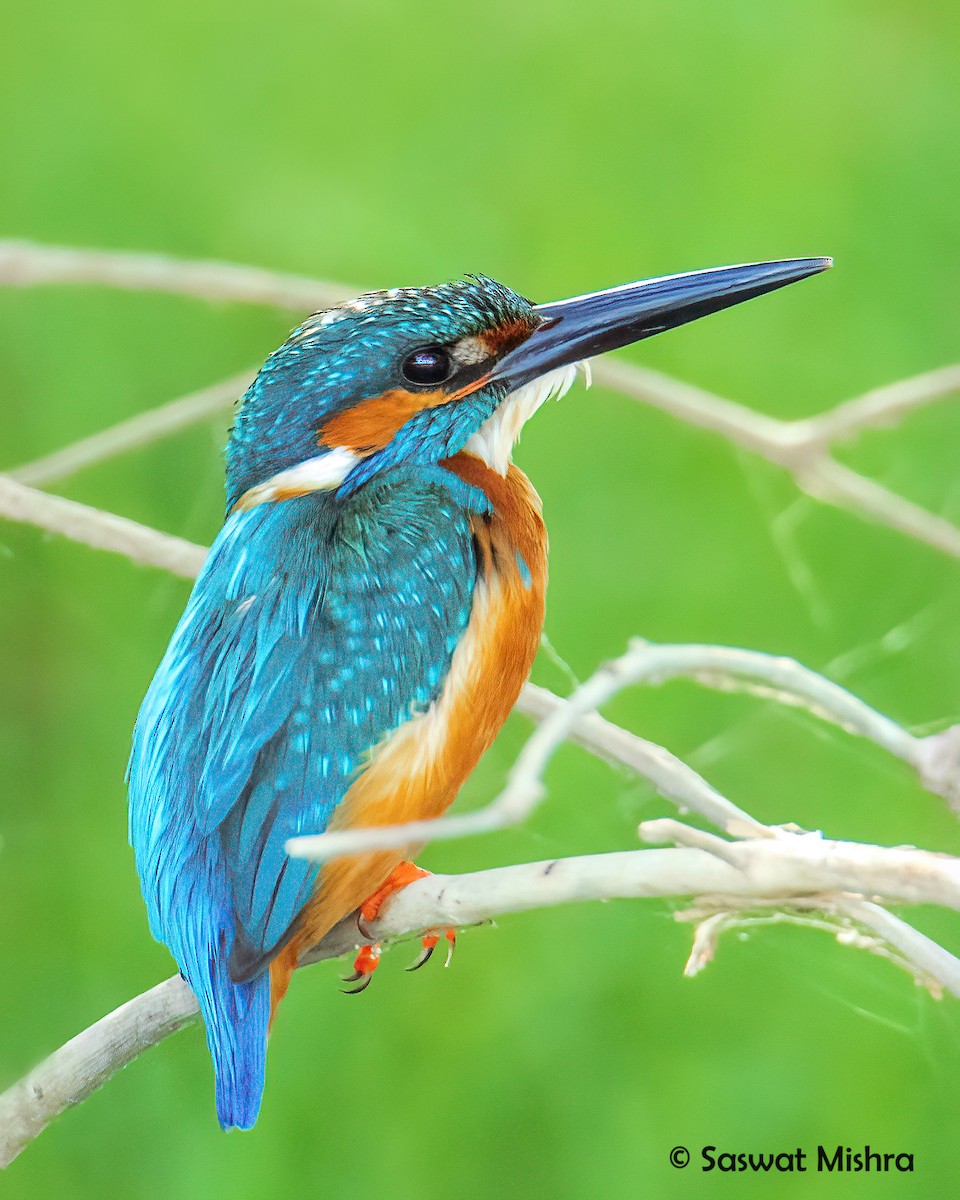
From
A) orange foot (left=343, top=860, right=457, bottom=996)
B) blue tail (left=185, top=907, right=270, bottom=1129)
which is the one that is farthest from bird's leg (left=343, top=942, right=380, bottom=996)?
blue tail (left=185, top=907, right=270, bottom=1129)

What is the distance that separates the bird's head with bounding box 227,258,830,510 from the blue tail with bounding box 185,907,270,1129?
0.28 metres

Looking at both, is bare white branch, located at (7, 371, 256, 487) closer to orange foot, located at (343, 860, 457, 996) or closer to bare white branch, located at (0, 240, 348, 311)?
bare white branch, located at (0, 240, 348, 311)

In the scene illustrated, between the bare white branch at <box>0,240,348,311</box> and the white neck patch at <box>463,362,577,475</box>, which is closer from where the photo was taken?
the white neck patch at <box>463,362,577,475</box>

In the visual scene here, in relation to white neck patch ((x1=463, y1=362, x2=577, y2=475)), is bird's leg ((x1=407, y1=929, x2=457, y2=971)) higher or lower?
lower

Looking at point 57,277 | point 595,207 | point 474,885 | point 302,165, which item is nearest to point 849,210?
point 595,207

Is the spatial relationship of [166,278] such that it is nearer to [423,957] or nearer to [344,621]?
[344,621]

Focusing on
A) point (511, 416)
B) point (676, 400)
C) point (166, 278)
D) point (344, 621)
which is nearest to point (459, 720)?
point (344, 621)

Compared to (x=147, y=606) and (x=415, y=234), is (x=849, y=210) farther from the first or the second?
(x=147, y=606)

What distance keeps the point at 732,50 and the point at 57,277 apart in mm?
680

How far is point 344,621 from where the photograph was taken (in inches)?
30.6

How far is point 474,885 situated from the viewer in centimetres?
72

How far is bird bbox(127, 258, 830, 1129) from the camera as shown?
76 centimetres

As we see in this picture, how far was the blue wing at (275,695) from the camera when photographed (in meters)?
0.76

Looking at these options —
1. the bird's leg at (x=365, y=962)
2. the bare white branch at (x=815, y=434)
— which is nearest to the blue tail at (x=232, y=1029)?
the bird's leg at (x=365, y=962)
